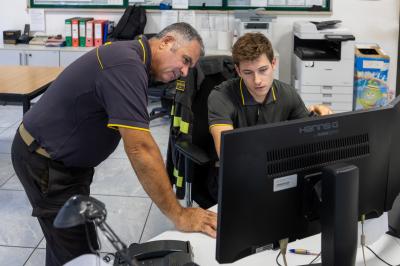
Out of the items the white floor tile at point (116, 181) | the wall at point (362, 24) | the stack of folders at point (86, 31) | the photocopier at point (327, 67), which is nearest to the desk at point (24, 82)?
the white floor tile at point (116, 181)

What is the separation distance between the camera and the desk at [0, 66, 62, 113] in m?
3.07

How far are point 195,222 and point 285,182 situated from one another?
1.71 ft

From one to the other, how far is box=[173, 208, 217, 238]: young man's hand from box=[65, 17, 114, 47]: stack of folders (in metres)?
4.05

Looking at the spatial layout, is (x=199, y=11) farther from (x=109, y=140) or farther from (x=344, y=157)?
(x=344, y=157)

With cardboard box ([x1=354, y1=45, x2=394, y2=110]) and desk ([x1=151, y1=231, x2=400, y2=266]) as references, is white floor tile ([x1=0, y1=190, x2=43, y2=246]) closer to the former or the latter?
desk ([x1=151, y1=231, x2=400, y2=266])

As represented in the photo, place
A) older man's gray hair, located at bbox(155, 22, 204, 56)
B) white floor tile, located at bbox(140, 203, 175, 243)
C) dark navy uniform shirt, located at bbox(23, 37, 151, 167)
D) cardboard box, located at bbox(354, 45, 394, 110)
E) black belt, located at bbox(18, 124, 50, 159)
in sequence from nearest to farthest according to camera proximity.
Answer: dark navy uniform shirt, located at bbox(23, 37, 151, 167), older man's gray hair, located at bbox(155, 22, 204, 56), black belt, located at bbox(18, 124, 50, 159), white floor tile, located at bbox(140, 203, 175, 243), cardboard box, located at bbox(354, 45, 394, 110)

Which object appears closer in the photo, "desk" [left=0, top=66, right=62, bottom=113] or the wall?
"desk" [left=0, top=66, right=62, bottom=113]

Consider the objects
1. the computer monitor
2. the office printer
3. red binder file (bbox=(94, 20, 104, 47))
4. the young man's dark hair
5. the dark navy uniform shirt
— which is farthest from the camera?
red binder file (bbox=(94, 20, 104, 47))

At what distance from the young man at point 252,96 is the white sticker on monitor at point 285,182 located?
0.90 m

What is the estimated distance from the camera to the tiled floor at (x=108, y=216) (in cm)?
263

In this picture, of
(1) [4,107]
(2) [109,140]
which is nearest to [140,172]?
(2) [109,140]

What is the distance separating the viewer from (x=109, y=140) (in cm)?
174

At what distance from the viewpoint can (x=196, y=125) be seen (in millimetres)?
2283

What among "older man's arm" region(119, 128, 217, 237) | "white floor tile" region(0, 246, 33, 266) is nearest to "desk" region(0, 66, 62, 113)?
"white floor tile" region(0, 246, 33, 266)
